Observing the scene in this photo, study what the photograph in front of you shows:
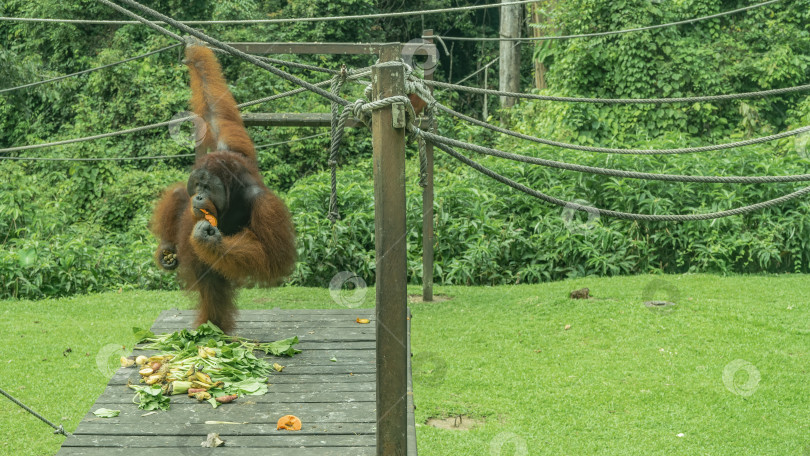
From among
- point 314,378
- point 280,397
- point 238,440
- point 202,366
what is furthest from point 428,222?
point 238,440

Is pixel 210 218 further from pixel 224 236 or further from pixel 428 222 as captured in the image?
pixel 428 222

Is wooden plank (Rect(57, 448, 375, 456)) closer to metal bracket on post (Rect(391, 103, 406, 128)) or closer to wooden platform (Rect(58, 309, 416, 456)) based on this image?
wooden platform (Rect(58, 309, 416, 456))

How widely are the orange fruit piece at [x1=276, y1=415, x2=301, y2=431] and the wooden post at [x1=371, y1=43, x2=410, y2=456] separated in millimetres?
745

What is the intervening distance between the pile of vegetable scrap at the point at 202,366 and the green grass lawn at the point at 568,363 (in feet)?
3.60

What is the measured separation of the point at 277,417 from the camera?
3203 millimetres

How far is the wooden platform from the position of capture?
9.53 feet

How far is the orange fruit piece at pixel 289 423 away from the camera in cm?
309

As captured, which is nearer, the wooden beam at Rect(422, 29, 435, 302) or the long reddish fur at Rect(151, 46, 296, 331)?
the long reddish fur at Rect(151, 46, 296, 331)

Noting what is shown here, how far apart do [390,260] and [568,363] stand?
3615 millimetres

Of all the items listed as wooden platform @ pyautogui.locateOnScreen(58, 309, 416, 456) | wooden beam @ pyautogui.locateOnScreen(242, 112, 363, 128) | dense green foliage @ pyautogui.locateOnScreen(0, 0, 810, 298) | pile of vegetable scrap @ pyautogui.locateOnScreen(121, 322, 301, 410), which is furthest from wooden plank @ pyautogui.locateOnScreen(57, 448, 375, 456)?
dense green foliage @ pyautogui.locateOnScreen(0, 0, 810, 298)

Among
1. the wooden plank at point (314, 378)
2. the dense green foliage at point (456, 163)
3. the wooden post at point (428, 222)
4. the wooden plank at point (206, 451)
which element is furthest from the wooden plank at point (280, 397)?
the dense green foliage at point (456, 163)

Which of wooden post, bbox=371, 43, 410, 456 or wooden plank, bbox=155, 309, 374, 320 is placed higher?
wooden post, bbox=371, 43, 410, 456

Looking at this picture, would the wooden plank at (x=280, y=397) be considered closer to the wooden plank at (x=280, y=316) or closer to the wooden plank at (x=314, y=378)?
the wooden plank at (x=314, y=378)

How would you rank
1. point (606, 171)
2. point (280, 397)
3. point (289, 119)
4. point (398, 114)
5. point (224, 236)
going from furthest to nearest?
point (289, 119) < point (224, 236) < point (280, 397) < point (606, 171) < point (398, 114)
